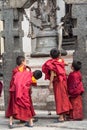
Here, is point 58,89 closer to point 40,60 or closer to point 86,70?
point 86,70

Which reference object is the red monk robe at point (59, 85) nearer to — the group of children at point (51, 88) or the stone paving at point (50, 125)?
the group of children at point (51, 88)

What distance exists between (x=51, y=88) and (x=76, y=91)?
0.60 meters

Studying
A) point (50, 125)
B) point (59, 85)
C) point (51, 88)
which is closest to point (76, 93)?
point (59, 85)

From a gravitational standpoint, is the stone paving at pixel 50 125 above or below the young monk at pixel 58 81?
below

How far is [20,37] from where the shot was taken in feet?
51.6

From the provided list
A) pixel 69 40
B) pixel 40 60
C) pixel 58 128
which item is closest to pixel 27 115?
pixel 58 128

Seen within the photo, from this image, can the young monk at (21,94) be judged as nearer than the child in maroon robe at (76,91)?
Yes

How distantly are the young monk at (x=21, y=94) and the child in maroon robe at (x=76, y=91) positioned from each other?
0.91 meters

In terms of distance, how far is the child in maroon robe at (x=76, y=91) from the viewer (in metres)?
14.6

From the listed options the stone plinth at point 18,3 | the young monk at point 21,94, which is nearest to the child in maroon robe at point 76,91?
the young monk at point 21,94

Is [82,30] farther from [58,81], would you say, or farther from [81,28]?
[58,81]

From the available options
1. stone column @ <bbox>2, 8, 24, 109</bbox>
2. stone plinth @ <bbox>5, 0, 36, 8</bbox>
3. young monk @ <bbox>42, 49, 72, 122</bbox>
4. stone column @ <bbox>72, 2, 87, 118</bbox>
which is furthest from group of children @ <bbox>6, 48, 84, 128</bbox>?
stone plinth @ <bbox>5, 0, 36, 8</bbox>

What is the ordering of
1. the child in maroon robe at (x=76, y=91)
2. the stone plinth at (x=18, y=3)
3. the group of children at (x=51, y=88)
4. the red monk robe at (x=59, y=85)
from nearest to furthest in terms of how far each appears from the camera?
1. the group of children at (x=51, y=88)
2. the red monk robe at (x=59, y=85)
3. the child in maroon robe at (x=76, y=91)
4. the stone plinth at (x=18, y=3)

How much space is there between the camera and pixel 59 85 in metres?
14.4
